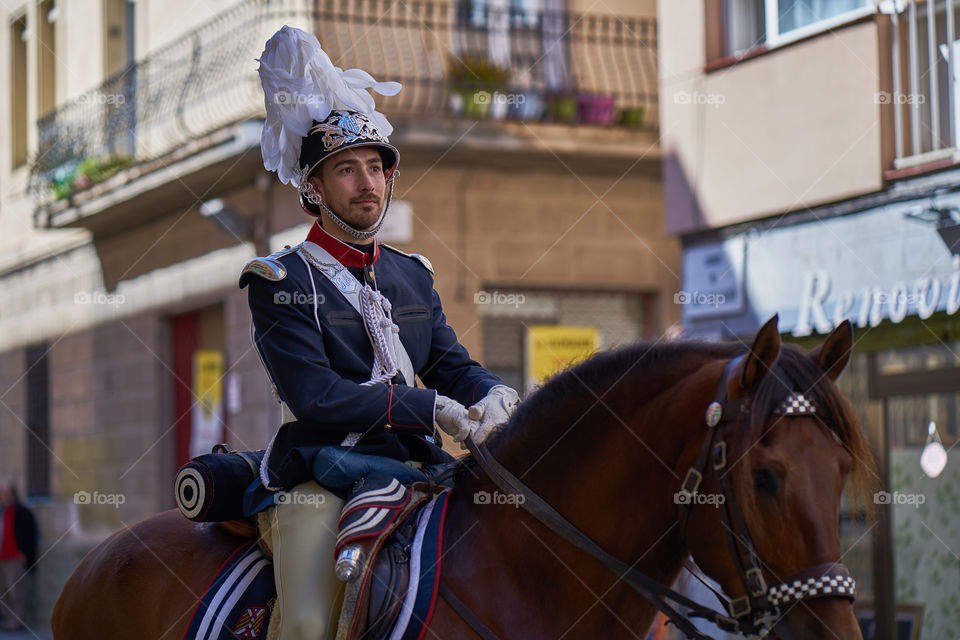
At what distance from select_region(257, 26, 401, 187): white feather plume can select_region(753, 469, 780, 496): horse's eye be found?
5.67 ft

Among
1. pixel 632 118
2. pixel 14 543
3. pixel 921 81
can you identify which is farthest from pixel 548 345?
pixel 14 543

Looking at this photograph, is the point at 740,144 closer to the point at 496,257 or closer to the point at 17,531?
the point at 496,257

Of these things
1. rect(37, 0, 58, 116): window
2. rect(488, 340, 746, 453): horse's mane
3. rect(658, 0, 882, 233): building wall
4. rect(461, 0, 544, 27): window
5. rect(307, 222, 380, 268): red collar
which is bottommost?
rect(488, 340, 746, 453): horse's mane

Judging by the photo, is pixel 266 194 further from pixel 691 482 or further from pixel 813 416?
pixel 813 416

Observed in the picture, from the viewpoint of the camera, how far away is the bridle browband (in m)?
2.69

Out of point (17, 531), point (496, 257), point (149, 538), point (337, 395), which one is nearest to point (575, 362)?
point (337, 395)

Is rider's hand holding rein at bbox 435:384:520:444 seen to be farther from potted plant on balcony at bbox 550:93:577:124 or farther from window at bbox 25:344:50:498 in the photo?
window at bbox 25:344:50:498

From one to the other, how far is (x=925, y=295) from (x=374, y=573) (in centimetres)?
622

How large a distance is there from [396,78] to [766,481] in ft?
35.3

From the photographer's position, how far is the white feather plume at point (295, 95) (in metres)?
3.83

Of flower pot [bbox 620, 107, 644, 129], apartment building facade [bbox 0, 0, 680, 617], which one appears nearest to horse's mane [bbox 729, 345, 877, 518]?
apartment building facade [bbox 0, 0, 680, 617]

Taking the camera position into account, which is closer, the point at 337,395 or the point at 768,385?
the point at 768,385

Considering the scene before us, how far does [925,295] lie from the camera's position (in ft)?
28.0

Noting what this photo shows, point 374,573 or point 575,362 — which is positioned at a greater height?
point 575,362
